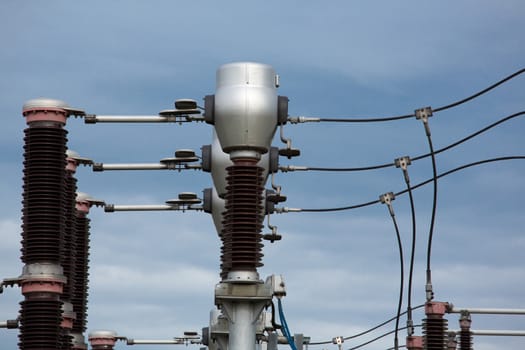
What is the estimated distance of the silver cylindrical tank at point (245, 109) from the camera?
29.6 m

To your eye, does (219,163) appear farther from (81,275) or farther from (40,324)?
(81,275)

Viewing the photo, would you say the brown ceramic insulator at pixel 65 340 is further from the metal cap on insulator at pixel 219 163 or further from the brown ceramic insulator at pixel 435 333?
the brown ceramic insulator at pixel 435 333

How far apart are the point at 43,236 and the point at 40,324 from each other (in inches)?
77.7

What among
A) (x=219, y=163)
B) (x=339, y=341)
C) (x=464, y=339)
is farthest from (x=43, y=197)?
(x=464, y=339)

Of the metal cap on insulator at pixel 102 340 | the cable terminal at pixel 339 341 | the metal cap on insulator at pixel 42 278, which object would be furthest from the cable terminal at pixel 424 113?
→ the metal cap on insulator at pixel 102 340

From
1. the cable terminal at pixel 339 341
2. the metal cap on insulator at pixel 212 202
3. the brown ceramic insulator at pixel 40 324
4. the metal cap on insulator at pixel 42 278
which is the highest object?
the metal cap on insulator at pixel 212 202

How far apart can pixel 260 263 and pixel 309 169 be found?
8.92 meters

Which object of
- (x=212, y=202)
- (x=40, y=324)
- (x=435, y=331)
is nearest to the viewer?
(x=40, y=324)

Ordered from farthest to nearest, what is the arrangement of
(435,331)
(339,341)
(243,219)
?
(339,341) → (435,331) → (243,219)

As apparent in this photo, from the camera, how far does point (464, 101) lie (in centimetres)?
3309

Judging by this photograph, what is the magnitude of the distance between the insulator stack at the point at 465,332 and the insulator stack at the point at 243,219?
2853 centimetres

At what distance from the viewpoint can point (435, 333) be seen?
135ft

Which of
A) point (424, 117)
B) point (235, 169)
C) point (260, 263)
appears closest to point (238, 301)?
point (260, 263)

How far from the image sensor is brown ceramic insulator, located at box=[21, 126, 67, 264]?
105ft
